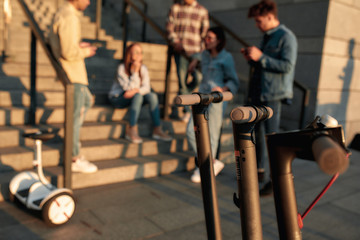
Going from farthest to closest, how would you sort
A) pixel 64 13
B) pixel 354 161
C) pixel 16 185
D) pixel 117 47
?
pixel 117 47, pixel 354 161, pixel 64 13, pixel 16 185

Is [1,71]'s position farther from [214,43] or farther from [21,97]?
[214,43]

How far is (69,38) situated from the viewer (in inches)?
134

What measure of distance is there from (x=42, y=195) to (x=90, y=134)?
1611 millimetres

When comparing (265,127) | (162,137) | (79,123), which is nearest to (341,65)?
(265,127)

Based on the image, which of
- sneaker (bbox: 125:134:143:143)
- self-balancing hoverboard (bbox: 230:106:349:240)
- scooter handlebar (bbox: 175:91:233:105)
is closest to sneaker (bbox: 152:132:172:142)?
sneaker (bbox: 125:134:143:143)

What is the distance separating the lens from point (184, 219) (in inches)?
124

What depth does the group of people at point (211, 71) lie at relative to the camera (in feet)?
11.5

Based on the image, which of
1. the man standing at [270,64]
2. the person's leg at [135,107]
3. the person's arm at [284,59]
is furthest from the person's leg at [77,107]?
the person's arm at [284,59]

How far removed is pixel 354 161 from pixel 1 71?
18.8 feet

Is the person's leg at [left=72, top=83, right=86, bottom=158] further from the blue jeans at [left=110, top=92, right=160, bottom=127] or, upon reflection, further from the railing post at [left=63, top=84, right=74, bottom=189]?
the blue jeans at [left=110, top=92, right=160, bottom=127]

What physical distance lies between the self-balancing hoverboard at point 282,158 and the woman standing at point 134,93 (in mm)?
3254

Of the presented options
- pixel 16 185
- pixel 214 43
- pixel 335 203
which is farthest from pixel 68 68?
pixel 335 203

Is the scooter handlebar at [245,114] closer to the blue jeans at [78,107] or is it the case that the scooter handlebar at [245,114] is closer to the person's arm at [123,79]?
the blue jeans at [78,107]

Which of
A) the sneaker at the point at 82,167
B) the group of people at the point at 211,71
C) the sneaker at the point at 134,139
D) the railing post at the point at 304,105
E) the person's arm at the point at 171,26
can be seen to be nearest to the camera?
the group of people at the point at 211,71
